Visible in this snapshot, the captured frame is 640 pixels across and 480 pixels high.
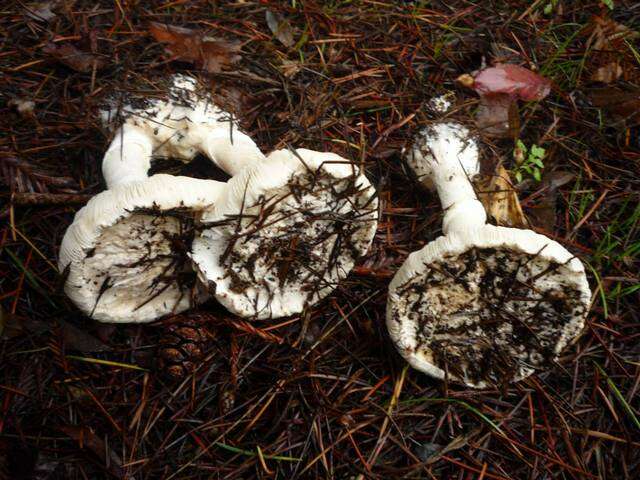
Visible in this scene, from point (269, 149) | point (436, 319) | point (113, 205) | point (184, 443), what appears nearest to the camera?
point (113, 205)

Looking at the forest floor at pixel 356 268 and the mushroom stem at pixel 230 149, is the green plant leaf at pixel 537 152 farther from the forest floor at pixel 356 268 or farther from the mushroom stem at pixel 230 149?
the mushroom stem at pixel 230 149

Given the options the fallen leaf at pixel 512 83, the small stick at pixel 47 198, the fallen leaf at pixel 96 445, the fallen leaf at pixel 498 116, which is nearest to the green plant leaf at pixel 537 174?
the fallen leaf at pixel 498 116

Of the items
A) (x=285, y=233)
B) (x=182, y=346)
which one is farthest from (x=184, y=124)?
(x=182, y=346)

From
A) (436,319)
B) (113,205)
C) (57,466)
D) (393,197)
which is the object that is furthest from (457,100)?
(57,466)

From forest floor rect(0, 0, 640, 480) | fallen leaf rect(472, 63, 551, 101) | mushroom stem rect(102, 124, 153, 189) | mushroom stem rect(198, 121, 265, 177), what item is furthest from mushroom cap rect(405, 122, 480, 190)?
mushroom stem rect(102, 124, 153, 189)

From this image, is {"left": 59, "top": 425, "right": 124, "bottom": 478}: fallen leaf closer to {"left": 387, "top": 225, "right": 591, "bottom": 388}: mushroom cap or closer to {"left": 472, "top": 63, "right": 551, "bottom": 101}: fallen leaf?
{"left": 387, "top": 225, "right": 591, "bottom": 388}: mushroom cap

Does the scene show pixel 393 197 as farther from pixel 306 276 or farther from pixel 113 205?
pixel 113 205
